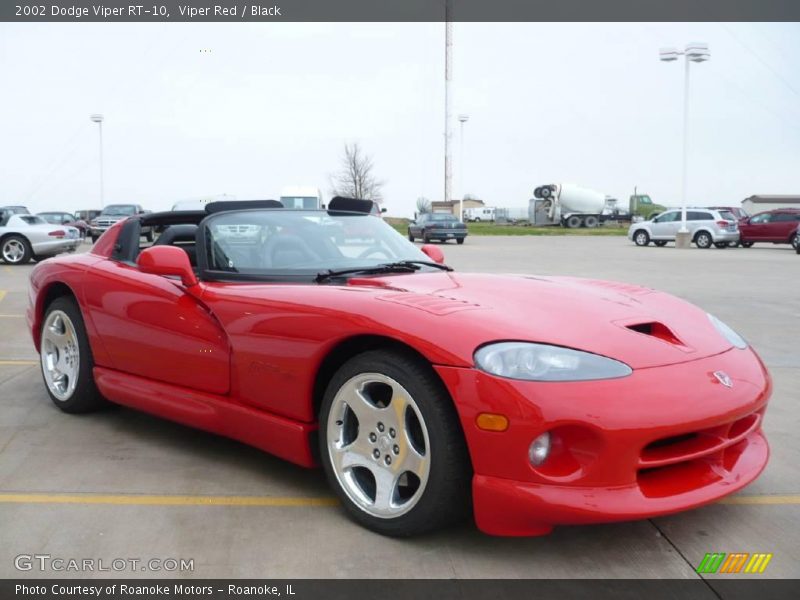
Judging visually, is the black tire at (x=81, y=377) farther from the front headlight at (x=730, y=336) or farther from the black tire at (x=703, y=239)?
the black tire at (x=703, y=239)

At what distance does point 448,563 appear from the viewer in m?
2.67

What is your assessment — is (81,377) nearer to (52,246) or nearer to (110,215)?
(52,246)

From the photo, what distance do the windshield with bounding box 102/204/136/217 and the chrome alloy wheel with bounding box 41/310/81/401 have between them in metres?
27.7

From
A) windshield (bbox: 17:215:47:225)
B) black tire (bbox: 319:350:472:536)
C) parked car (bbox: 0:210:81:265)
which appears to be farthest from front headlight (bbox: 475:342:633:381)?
windshield (bbox: 17:215:47:225)

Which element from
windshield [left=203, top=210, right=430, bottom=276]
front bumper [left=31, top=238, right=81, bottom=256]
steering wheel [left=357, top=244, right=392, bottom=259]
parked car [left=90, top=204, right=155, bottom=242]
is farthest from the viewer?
parked car [left=90, top=204, right=155, bottom=242]

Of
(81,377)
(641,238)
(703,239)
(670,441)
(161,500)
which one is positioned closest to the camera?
(670,441)

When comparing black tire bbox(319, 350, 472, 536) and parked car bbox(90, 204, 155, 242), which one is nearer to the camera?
black tire bbox(319, 350, 472, 536)

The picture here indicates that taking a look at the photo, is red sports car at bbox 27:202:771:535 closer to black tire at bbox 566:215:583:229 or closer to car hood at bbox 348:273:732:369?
car hood at bbox 348:273:732:369

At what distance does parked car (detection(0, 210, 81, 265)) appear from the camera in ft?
61.8

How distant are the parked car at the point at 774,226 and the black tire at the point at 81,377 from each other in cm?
2764

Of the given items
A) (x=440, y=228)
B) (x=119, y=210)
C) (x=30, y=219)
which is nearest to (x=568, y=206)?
(x=440, y=228)

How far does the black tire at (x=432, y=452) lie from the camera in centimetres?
265

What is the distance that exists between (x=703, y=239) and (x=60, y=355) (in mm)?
28314

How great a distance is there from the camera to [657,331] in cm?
304
